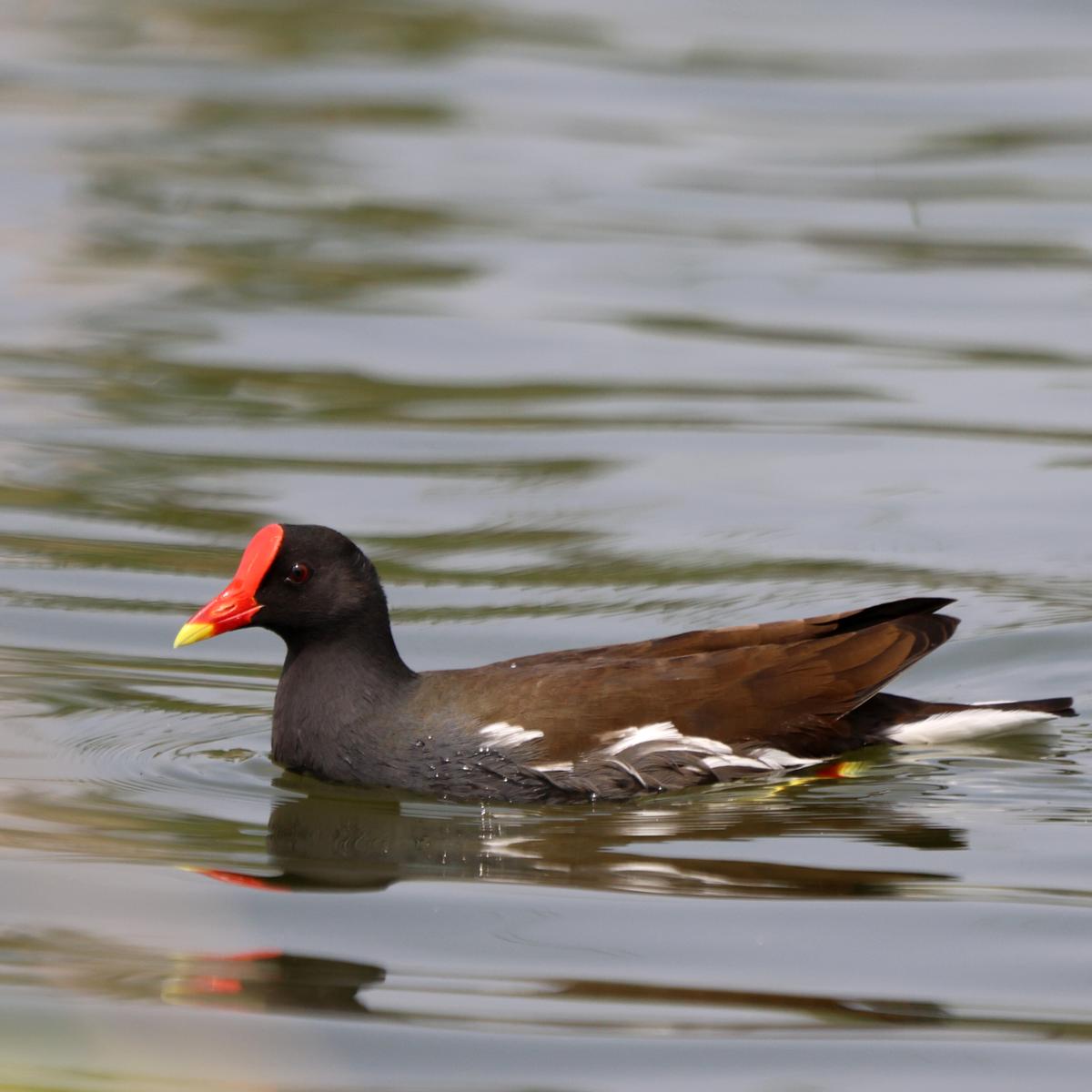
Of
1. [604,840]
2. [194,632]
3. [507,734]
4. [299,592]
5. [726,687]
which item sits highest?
[299,592]

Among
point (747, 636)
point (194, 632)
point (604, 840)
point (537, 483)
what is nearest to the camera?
point (604, 840)

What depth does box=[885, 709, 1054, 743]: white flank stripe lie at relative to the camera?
6.71m

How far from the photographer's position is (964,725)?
22.1 ft

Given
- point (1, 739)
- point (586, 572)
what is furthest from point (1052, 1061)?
point (586, 572)

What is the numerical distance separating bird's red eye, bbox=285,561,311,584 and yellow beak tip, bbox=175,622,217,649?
268 mm

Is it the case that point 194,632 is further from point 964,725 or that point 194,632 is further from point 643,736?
point 964,725

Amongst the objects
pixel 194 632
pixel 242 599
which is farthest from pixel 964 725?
pixel 194 632

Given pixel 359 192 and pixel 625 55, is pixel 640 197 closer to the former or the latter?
pixel 359 192

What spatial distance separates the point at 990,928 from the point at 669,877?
817 mm

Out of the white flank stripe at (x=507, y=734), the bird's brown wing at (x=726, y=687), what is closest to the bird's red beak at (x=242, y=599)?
the bird's brown wing at (x=726, y=687)

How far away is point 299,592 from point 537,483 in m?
3.36

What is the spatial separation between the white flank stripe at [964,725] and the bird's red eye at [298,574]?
180cm

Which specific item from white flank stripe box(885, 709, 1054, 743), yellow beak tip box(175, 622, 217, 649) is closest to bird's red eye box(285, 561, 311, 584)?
yellow beak tip box(175, 622, 217, 649)

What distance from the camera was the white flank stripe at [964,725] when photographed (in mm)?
6711
